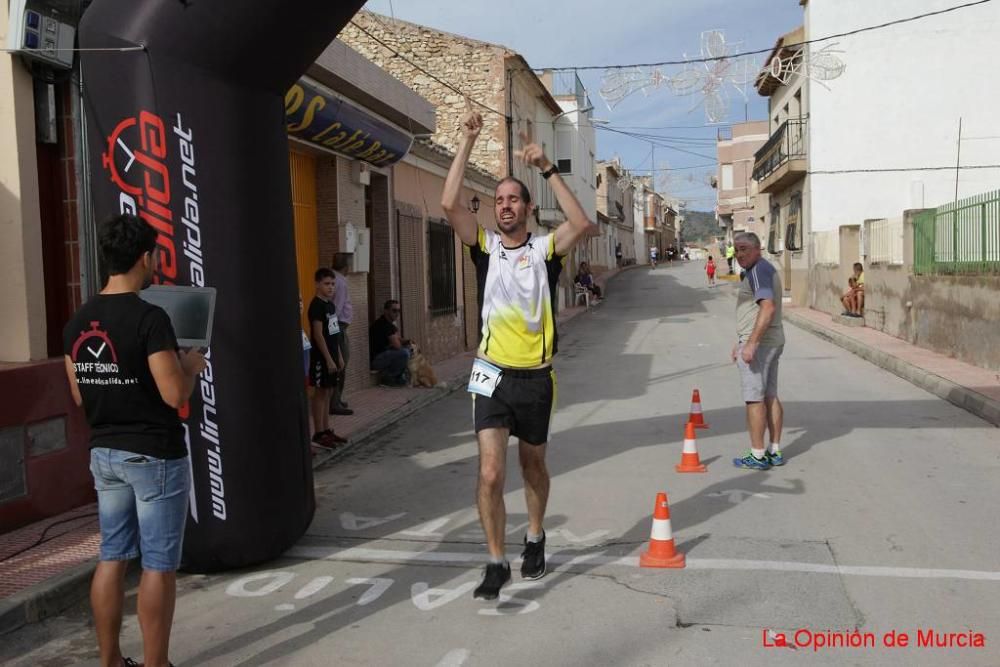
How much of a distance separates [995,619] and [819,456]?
375 centimetres

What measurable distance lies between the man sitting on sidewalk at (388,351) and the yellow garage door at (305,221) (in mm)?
1440

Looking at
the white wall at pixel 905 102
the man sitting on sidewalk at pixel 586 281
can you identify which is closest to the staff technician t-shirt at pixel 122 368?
the white wall at pixel 905 102

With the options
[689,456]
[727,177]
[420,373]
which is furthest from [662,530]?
[727,177]

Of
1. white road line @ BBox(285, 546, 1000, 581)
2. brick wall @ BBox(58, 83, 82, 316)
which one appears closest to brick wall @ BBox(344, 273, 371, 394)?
brick wall @ BBox(58, 83, 82, 316)

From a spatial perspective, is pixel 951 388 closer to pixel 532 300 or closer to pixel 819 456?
pixel 819 456

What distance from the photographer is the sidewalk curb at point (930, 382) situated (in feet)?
32.1

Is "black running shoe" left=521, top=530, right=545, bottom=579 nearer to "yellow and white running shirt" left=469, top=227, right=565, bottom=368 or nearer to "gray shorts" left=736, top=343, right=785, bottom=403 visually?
"yellow and white running shirt" left=469, top=227, right=565, bottom=368

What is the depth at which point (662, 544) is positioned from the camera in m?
4.95

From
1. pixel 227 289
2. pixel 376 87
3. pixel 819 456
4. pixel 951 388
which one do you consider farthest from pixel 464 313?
pixel 227 289

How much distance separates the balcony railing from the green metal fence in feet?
42.6

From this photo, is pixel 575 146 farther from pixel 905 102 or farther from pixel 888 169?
pixel 905 102

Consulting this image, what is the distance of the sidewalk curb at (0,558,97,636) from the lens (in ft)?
14.1

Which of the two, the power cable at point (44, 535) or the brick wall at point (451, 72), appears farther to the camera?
the brick wall at point (451, 72)

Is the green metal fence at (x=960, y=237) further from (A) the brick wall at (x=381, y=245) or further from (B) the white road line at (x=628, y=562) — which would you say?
(B) the white road line at (x=628, y=562)
